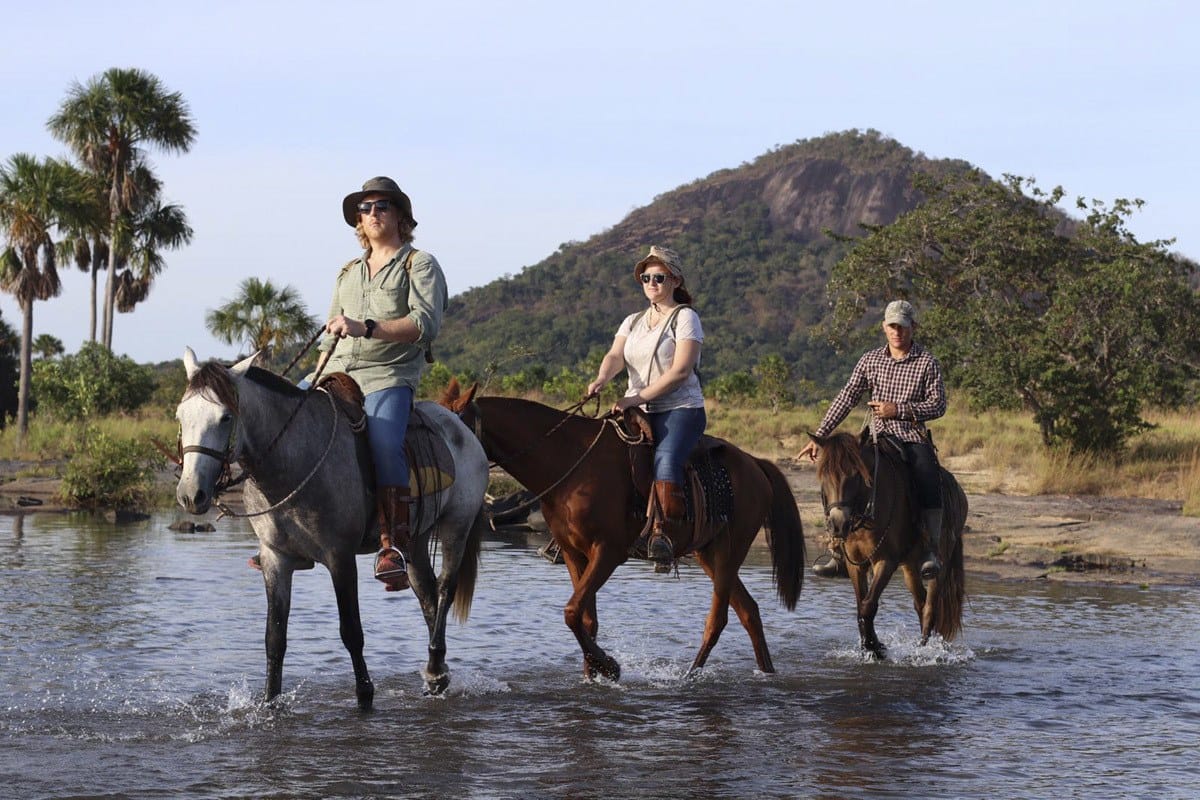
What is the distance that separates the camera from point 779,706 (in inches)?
327

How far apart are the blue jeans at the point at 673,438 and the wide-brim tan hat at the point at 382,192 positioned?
6.46ft

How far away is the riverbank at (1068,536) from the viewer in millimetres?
14797

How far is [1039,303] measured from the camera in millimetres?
34125

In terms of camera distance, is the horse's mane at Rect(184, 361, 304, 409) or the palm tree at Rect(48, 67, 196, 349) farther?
the palm tree at Rect(48, 67, 196, 349)

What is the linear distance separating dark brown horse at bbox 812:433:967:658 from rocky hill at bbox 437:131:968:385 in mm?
35086

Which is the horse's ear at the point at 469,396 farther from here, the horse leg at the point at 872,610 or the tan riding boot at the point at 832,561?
the horse leg at the point at 872,610

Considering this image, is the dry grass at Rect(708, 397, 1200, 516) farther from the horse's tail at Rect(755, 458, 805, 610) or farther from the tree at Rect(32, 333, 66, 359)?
the tree at Rect(32, 333, 66, 359)

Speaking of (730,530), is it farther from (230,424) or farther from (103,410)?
(103,410)

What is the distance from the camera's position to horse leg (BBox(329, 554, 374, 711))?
23.5 ft

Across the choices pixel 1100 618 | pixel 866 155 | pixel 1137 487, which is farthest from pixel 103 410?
pixel 866 155

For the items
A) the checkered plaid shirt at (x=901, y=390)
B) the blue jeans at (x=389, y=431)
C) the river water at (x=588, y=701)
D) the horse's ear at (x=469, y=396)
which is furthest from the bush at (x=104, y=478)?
the blue jeans at (x=389, y=431)

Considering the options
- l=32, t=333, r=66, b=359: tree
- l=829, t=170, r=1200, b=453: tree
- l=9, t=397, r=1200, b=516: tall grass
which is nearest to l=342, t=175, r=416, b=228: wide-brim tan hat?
l=9, t=397, r=1200, b=516: tall grass

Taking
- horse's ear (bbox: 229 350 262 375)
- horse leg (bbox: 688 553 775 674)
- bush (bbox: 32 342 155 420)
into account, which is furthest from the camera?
bush (bbox: 32 342 155 420)

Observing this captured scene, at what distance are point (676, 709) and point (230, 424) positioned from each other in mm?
3132
